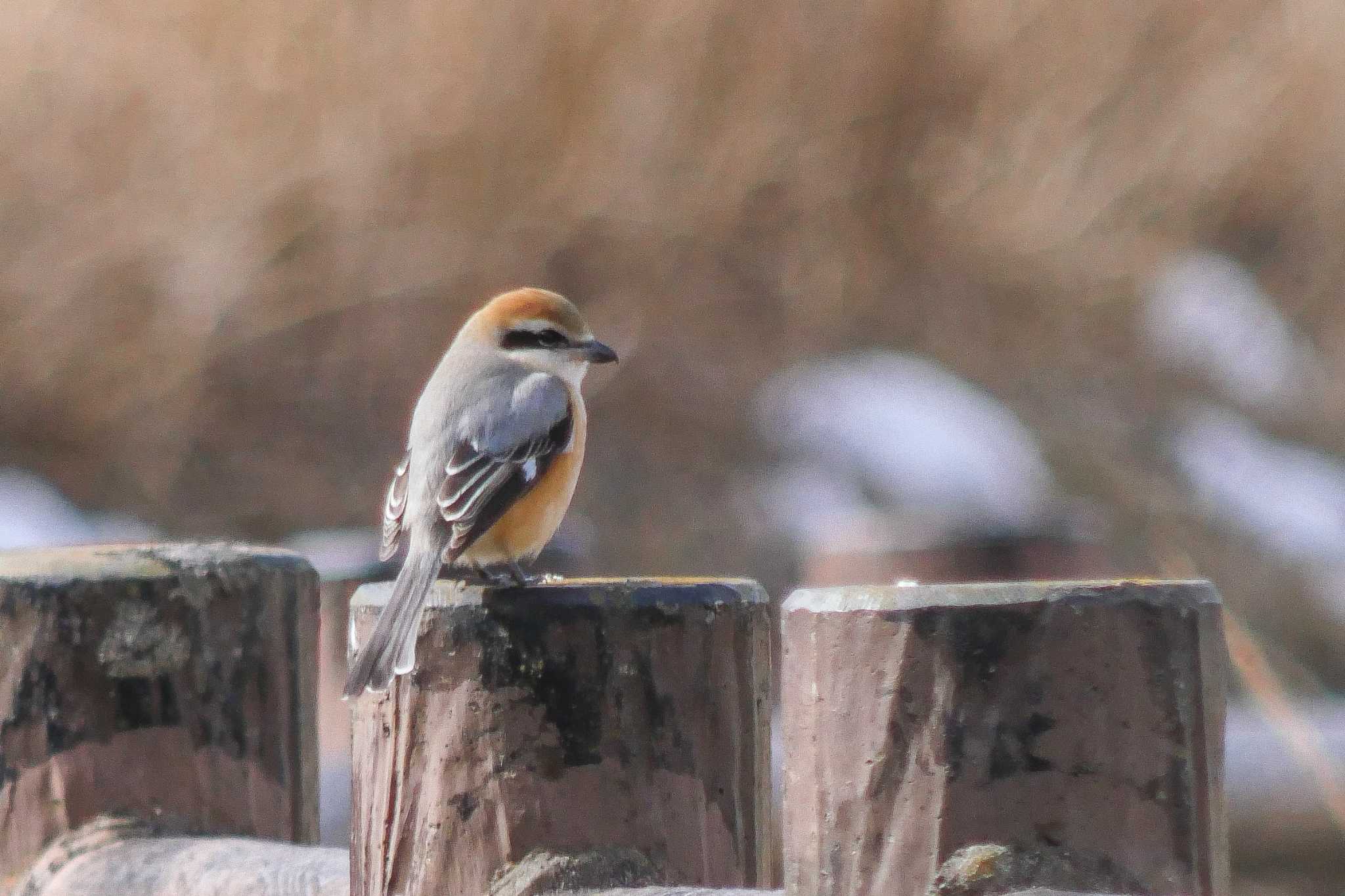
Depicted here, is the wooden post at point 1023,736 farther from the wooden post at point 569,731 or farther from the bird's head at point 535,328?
the bird's head at point 535,328

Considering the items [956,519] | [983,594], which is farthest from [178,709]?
[956,519]

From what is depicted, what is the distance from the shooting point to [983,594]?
770mm

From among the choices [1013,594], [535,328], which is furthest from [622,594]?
[535,328]

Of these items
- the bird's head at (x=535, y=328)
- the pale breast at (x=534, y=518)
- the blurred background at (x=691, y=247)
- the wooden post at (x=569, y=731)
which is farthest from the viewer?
the blurred background at (x=691, y=247)

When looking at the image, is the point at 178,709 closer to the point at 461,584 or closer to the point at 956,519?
the point at 461,584

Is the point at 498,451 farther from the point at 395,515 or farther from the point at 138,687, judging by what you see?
the point at 138,687

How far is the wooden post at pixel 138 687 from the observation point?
4.61 feet

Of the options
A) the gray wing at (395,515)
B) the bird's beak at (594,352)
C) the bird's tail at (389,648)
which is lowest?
the bird's tail at (389,648)

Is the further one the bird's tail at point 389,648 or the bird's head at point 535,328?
the bird's head at point 535,328

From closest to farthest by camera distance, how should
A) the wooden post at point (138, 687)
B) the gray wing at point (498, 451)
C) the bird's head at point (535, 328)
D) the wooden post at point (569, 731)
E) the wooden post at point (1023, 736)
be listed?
the wooden post at point (1023, 736) → the wooden post at point (569, 731) → the wooden post at point (138, 687) → the gray wing at point (498, 451) → the bird's head at point (535, 328)

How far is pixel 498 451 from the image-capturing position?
192 cm

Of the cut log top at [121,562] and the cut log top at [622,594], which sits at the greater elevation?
the cut log top at [121,562]

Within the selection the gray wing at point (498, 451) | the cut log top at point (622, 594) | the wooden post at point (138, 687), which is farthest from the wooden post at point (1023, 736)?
the gray wing at point (498, 451)

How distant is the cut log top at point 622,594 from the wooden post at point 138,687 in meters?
0.42
